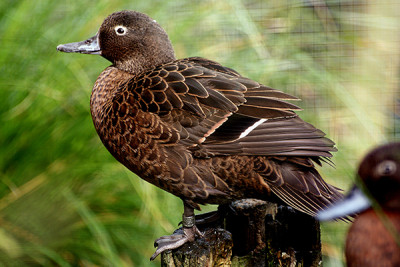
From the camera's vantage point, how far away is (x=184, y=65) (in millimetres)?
2307

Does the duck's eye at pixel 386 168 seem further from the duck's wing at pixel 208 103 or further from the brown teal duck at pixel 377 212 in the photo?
the duck's wing at pixel 208 103

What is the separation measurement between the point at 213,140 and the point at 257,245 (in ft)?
1.31

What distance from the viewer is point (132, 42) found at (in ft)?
8.57

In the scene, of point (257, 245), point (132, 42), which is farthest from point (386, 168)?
point (132, 42)

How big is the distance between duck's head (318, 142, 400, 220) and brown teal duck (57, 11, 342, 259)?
1.21 feet

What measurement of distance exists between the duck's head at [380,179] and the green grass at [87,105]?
90 centimetres

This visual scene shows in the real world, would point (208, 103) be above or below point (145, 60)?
below

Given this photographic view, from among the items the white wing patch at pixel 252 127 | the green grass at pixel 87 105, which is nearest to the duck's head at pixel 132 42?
the green grass at pixel 87 105

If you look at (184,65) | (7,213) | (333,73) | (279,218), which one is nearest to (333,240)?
(333,73)

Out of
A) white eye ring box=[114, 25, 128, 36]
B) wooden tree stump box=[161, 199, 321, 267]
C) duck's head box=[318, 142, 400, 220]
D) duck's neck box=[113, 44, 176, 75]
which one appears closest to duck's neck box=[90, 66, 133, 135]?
duck's neck box=[113, 44, 176, 75]

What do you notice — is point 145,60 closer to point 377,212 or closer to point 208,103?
point 208,103

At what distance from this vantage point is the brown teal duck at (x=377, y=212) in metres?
1.62

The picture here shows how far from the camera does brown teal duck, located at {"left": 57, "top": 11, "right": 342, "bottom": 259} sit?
6.89ft

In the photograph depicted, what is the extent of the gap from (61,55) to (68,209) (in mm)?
693
